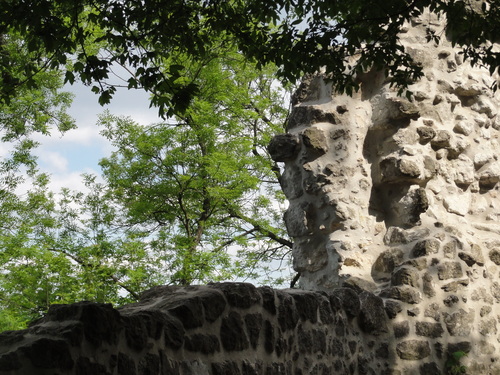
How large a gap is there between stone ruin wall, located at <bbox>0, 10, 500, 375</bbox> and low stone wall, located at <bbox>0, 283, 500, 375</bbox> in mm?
17

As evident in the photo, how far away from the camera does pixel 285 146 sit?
6375 mm

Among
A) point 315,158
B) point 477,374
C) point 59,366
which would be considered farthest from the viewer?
point 315,158

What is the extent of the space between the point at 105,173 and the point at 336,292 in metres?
12.3

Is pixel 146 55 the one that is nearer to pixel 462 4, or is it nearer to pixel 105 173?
pixel 462 4

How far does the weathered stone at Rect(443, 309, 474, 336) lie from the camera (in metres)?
5.82

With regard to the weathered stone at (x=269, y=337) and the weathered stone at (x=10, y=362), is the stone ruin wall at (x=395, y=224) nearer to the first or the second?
the weathered stone at (x=269, y=337)

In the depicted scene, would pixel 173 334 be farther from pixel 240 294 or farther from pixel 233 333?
pixel 240 294

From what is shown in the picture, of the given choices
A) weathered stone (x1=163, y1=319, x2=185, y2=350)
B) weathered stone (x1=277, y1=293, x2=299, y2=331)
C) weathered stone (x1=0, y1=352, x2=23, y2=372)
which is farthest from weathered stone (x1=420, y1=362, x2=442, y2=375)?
weathered stone (x1=0, y1=352, x2=23, y2=372)

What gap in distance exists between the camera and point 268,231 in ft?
55.3

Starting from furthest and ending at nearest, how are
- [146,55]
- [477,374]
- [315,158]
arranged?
1. [315,158]
2. [477,374]
3. [146,55]

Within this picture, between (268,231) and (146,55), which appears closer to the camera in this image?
(146,55)

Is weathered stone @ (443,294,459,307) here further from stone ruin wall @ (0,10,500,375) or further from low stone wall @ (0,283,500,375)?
low stone wall @ (0,283,500,375)

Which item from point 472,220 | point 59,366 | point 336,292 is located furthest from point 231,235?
point 59,366

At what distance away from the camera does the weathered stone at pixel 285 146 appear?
637 cm
